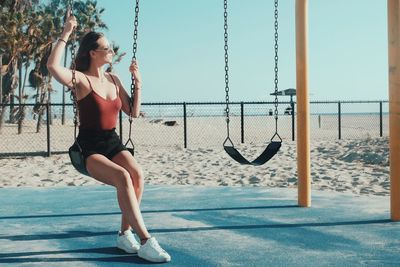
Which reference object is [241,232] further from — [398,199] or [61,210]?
[61,210]

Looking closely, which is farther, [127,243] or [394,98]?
[394,98]

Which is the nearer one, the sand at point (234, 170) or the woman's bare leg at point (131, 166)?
the woman's bare leg at point (131, 166)

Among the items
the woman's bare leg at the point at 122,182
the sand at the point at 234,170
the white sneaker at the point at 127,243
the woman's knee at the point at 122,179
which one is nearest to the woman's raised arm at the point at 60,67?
the woman's bare leg at the point at 122,182

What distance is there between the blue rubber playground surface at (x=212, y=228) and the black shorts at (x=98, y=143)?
732 mm

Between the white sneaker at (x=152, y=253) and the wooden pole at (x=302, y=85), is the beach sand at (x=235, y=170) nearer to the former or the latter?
the wooden pole at (x=302, y=85)

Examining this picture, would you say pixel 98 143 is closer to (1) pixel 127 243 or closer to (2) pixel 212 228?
(1) pixel 127 243

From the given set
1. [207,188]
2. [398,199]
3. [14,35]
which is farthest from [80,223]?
[14,35]

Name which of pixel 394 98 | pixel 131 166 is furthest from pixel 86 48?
pixel 394 98

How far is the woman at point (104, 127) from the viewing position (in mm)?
3217

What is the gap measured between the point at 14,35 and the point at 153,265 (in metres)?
26.7

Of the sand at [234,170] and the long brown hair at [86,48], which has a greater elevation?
the long brown hair at [86,48]

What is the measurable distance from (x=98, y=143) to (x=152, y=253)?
81 cm

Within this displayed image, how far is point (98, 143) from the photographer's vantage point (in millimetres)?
3328

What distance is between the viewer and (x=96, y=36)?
134 inches
